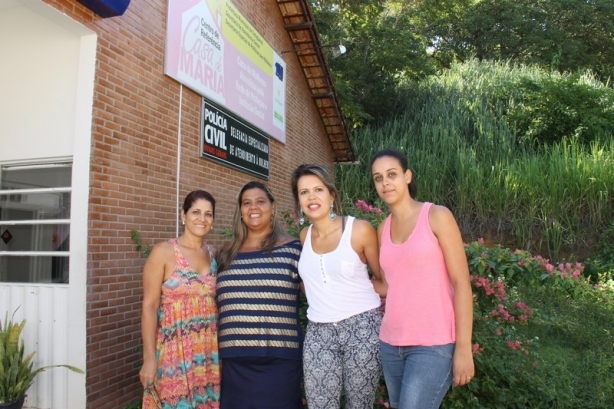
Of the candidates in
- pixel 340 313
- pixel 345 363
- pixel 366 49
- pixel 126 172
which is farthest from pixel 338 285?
pixel 366 49

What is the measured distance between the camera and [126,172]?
4.49m

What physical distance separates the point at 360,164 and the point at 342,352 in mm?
11527

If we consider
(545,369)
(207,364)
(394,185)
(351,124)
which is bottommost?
(545,369)

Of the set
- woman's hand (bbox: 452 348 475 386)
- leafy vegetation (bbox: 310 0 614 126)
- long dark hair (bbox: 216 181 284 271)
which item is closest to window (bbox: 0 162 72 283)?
long dark hair (bbox: 216 181 284 271)

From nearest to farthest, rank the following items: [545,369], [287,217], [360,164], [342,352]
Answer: [342,352] < [545,369] < [287,217] < [360,164]

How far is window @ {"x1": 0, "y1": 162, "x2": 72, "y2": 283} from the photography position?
14.4 ft

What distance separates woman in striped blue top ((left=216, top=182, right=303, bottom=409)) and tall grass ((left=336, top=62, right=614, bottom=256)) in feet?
17.9

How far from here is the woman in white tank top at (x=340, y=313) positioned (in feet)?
7.88

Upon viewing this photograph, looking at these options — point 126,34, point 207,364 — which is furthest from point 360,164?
point 207,364

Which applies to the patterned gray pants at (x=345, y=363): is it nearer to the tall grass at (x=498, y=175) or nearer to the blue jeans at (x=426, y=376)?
the blue jeans at (x=426, y=376)

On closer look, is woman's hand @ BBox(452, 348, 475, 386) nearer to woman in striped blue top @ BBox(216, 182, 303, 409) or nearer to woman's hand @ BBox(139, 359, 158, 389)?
woman in striped blue top @ BBox(216, 182, 303, 409)

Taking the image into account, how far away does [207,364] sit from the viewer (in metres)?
2.78

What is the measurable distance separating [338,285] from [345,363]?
382mm

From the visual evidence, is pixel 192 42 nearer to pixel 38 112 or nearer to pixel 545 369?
pixel 38 112
